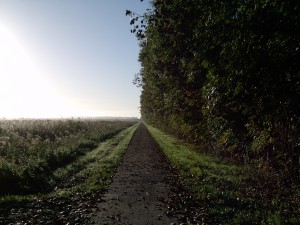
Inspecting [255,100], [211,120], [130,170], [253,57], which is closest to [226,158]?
[211,120]

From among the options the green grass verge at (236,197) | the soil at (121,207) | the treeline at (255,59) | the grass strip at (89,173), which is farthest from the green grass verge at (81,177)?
the treeline at (255,59)

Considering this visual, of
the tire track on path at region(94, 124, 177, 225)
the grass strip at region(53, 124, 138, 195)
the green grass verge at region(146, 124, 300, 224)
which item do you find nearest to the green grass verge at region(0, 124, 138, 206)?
the grass strip at region(53, 124, 138, 195)

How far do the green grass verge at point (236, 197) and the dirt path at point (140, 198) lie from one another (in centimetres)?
113

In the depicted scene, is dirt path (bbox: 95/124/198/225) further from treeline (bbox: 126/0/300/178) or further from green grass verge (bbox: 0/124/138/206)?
treeline (bbox: 126/0/300/178)

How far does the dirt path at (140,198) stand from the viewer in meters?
9.77

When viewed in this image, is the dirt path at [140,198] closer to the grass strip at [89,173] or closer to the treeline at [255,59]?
the grass strip at [89,173]

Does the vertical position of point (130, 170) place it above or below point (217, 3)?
below

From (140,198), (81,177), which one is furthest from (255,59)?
(81,177)

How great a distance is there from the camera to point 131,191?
43.0 feet

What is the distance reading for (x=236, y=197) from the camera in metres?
12.2

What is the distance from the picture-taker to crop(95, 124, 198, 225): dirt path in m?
9.77

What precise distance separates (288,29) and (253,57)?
1398 millimetres

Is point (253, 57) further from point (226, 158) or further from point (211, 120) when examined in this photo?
point (226, 158)

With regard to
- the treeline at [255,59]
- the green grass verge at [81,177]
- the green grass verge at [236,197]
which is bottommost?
the green grass verge at [236,197]
